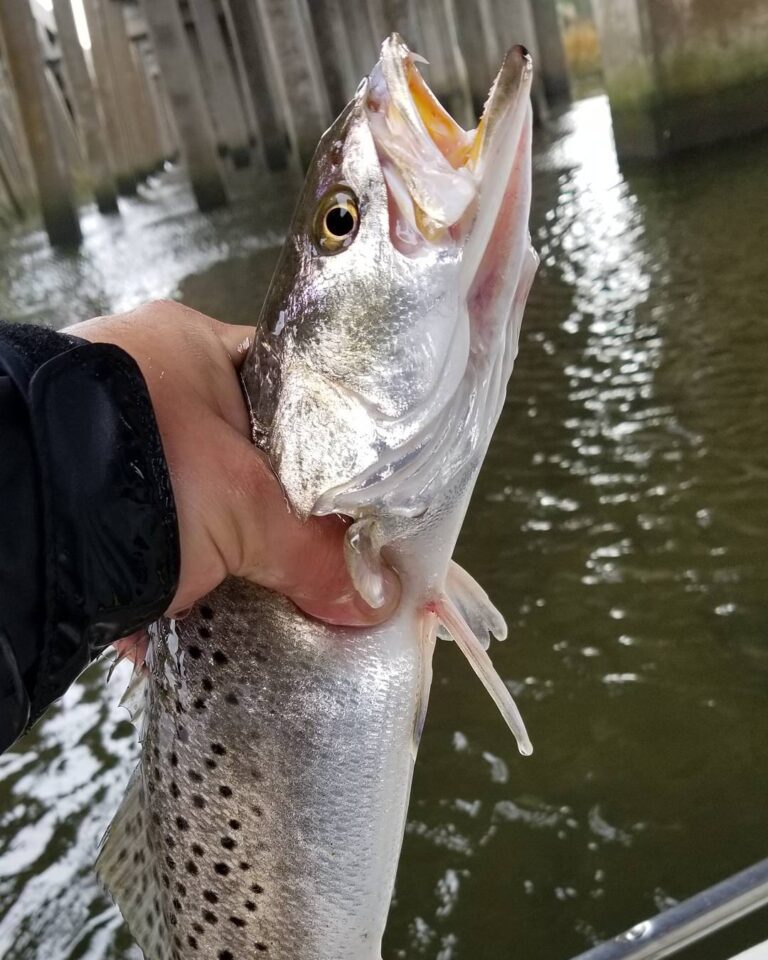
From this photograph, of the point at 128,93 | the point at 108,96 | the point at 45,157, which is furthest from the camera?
the point at 128,93

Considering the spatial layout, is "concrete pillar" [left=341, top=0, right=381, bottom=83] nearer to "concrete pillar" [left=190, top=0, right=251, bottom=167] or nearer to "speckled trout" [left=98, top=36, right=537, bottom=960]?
"concrete pillar" [left=190, top=0, right=251, bottom=167]

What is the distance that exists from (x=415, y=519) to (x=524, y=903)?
→ 163 centimetres

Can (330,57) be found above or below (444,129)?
above

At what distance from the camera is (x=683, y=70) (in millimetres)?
9711


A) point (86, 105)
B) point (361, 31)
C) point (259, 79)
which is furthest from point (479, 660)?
point (259, 79)

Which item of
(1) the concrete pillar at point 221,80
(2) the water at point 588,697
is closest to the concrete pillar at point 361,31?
(1) the concrete pillar at point 221,80

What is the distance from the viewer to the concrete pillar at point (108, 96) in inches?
910

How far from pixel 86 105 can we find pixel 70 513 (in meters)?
24.2

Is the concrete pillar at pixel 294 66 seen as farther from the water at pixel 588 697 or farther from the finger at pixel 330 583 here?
the finger at pixel 330 583

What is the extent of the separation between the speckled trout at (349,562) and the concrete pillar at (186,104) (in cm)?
1669

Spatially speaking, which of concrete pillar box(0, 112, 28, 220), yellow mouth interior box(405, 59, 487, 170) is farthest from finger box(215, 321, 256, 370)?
concrete pillar box(0, 112, 28, 220)

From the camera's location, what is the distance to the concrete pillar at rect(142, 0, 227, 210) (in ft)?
56.9

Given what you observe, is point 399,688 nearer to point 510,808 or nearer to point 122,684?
point 510,808

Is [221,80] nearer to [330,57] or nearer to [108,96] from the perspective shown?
[108,96]
